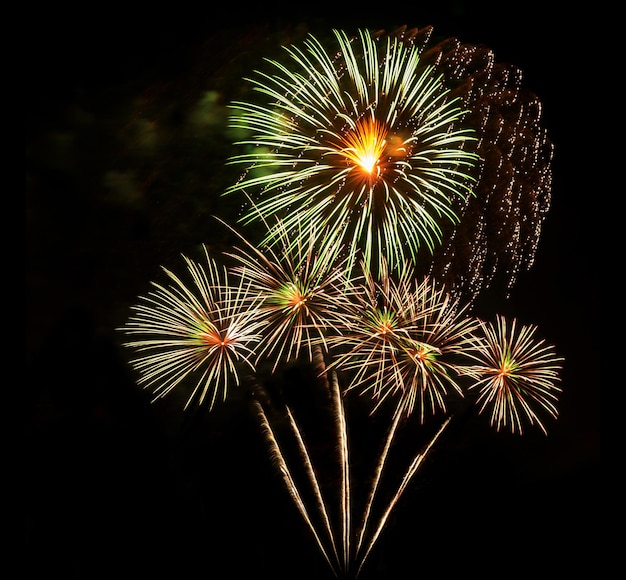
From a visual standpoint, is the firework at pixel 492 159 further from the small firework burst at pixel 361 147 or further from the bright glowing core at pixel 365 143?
the bright glowing core at pixel 365 143

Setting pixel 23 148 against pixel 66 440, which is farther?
pixel 66 440

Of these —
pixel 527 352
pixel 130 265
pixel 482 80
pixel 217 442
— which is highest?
pixel 482 80

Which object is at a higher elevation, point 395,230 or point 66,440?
point 395,230

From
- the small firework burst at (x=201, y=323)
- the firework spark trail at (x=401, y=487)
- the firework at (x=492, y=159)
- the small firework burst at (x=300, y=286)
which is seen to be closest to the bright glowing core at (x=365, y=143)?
the small firework burst at (x=300, y=286)

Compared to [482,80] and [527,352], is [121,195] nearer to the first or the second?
[482,80]

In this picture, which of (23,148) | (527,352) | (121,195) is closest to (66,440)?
(121,195)

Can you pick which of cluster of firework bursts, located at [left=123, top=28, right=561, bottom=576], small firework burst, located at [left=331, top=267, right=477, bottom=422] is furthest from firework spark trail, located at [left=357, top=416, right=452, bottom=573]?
small firework burst, located at [left=331, top=267, right=477, bottom=422]
